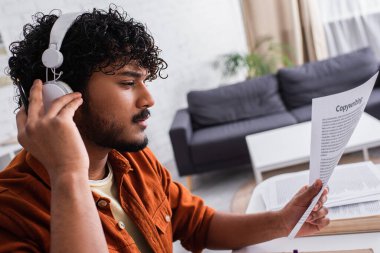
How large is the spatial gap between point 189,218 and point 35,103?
51 centimetres

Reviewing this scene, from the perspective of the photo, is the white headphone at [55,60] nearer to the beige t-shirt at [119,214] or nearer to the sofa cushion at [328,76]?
the beige t-shirt at [119,214]

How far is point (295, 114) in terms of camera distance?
2986mm

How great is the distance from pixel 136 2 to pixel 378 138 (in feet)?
6.01

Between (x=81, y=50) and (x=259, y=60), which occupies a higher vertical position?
(x=81, y=50)

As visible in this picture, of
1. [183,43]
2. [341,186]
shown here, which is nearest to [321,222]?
[341,186]

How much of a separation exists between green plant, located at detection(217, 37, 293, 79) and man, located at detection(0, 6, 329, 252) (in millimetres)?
2694

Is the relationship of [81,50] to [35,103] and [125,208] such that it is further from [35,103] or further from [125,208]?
[125,208]

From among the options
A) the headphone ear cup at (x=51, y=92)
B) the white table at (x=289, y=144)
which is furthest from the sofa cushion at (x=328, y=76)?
the headphone ear cup at (x=51, y=92)

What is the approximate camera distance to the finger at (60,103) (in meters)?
0.63

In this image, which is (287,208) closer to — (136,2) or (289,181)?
(289,181)

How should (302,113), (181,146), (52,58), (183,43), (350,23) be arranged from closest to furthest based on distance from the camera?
(52,58)
(181,146)
(302,113)
(183,43)
(350,23)

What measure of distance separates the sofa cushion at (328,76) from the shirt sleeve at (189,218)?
93.1 inches

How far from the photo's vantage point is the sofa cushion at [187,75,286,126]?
317 centimetres

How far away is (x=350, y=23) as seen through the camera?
12.7 ft
